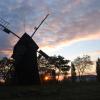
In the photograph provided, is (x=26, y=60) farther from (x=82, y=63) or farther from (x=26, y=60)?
(x=82, y=63)

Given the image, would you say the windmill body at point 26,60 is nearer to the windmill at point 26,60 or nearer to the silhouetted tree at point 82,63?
the windmill at point 26,60

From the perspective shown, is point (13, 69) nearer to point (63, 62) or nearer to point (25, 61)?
point (25, 61)

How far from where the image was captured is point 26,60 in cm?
5459

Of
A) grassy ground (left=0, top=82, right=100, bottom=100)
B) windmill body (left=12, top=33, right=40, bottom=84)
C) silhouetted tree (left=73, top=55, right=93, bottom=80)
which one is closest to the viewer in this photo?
grassy ground (left=0, top=82, right=100, bottom=100)

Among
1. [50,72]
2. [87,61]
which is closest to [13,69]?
[50,72]

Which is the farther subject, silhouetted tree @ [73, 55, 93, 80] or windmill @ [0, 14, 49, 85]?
silhouetted tree @ [73, 55, 93, 80]

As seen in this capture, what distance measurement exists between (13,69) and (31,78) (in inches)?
190

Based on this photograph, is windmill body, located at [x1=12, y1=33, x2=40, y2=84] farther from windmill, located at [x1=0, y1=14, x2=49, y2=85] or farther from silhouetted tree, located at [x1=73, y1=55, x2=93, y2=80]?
silhouetted tree, located at [x1=73, y1=55, x2=93, y2=80]

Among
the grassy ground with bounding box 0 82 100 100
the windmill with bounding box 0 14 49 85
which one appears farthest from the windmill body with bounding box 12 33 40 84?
the grassy ground with bounding box 0 82 100 100

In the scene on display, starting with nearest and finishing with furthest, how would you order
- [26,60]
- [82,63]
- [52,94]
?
[52,94] → [26,60] → [82,63]

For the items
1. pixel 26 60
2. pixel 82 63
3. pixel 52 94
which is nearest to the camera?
pixel 52 94

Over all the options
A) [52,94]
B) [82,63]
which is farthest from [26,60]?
[82,63]

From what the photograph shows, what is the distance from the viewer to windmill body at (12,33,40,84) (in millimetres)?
54278

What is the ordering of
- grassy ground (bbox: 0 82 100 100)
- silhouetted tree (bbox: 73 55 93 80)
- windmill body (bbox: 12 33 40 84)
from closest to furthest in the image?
1. grassy ground (bbox: 0 82 100 100)
2. windmill body (bbox: 12 33 40 84)
3. silhouetted tree (bbox: 73 55 93 80)
